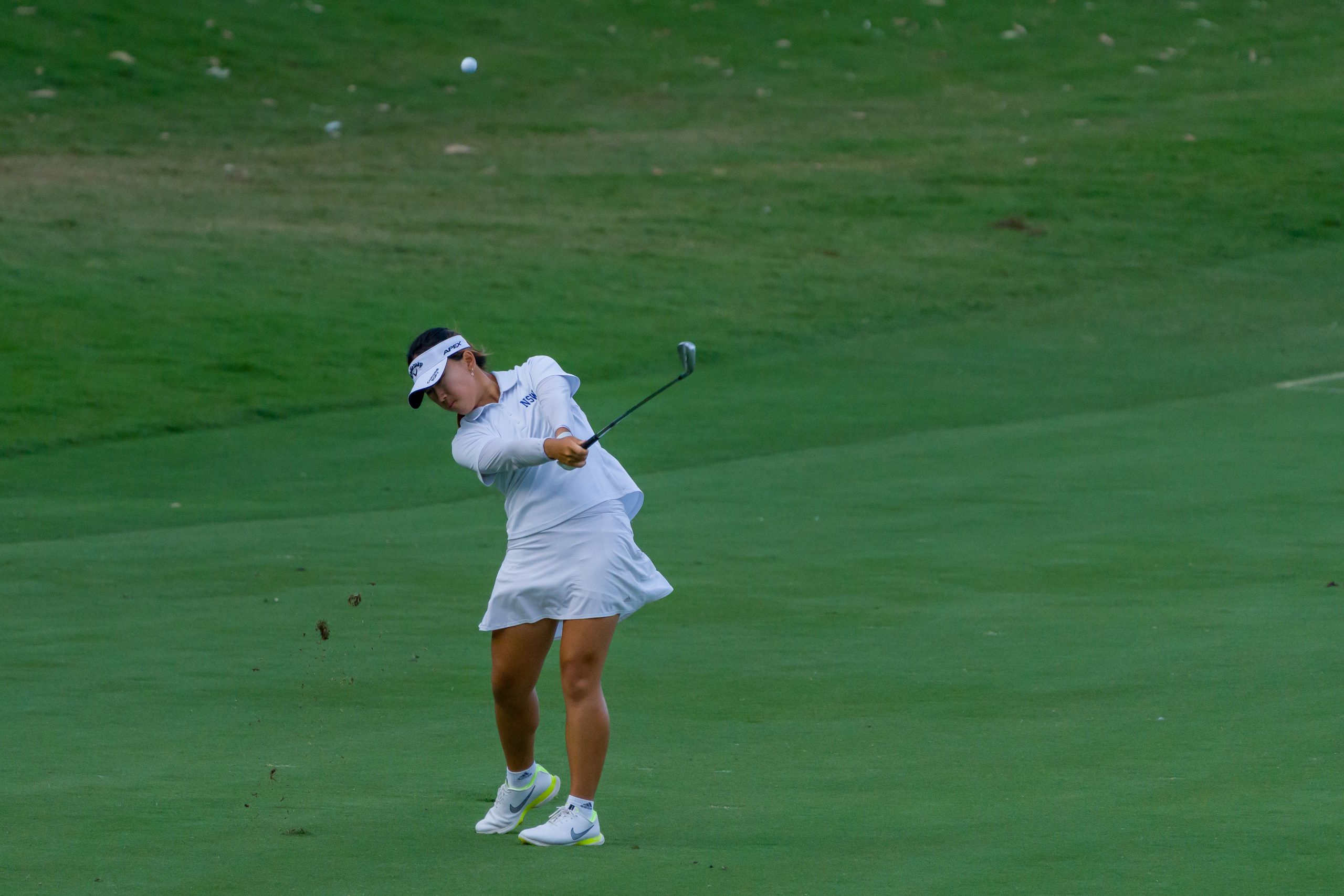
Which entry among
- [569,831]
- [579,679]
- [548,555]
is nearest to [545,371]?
[548,555]

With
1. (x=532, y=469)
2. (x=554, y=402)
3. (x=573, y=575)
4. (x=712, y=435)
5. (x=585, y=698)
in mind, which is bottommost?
(x=712, y=435)

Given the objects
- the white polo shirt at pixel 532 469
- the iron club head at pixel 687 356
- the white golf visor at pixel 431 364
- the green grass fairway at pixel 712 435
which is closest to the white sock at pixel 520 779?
the green grass fairway at pixel 712 435

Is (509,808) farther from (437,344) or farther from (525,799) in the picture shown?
(437,344)

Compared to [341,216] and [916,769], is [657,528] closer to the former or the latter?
[916,769]

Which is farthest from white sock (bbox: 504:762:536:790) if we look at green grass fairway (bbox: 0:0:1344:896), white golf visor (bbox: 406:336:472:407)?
white golf visor (bbox: 406:336:472:407)

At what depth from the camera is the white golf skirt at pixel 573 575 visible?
20.5 feet

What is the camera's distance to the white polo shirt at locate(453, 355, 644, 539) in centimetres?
630

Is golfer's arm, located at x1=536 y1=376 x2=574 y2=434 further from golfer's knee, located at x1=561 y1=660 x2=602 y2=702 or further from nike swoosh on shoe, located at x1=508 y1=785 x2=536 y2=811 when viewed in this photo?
nike swoosh on shoe, located at x1=508 y1=785 x2=536 y2=811

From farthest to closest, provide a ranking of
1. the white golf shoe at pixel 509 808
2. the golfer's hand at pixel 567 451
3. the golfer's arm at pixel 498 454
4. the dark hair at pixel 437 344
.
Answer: the white golf shoe at pixel 509 808
the dark hair at pixel 437 344
the golfer's arm at pixel 498 454
the golfer's hand at pixel 567 451

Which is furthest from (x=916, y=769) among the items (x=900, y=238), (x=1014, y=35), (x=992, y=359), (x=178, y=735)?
(x=1014, y=35)

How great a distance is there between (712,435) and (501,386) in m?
12.1

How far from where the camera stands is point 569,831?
6219 millimetres

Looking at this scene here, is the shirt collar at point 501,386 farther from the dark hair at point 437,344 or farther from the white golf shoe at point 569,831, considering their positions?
the white golf shoe at point 569,831

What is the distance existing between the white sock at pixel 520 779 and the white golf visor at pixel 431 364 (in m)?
1.30
